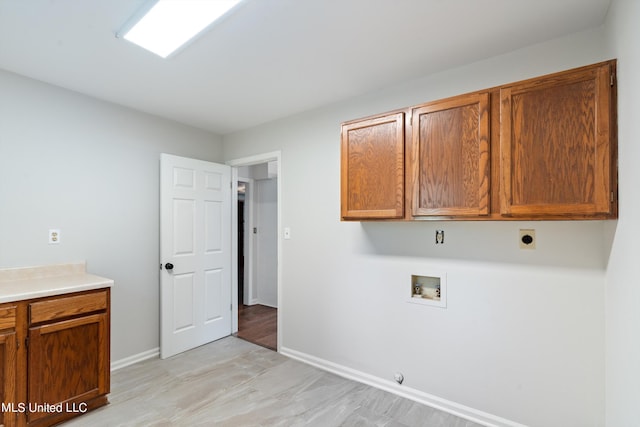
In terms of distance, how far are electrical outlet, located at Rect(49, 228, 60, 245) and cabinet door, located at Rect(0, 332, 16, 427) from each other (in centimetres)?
86

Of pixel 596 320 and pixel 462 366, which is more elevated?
pixel 596 320

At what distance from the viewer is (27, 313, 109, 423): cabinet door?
1934 mm

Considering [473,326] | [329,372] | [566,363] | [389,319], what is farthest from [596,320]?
[329,372]

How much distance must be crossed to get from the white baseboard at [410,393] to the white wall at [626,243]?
2.13 ft

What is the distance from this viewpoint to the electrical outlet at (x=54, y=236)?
2.47 m

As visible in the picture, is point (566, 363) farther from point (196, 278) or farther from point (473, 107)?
point (196, 278)

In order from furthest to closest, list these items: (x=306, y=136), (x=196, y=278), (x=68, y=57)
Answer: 1. (x=196, y=278)
2. (x=306, y=136)
3. (x=68, y=57)

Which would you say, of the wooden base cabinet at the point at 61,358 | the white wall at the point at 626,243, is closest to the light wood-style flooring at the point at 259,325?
the wooden base cabinet at the point at 61,358

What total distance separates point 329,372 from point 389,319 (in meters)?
0.82

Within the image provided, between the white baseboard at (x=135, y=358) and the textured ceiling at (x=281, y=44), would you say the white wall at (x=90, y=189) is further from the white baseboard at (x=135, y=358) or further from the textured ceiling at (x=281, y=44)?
the textured ceiling at (x=281, y=44)

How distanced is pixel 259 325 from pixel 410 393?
7.61ft

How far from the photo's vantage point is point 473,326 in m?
2.10

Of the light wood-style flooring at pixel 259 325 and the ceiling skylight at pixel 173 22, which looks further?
the light wood-style flooring at pixel 259 325

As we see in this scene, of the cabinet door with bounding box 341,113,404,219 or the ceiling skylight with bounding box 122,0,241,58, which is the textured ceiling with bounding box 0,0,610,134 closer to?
the ceiling skylight with bounding box 122,0,241,58
